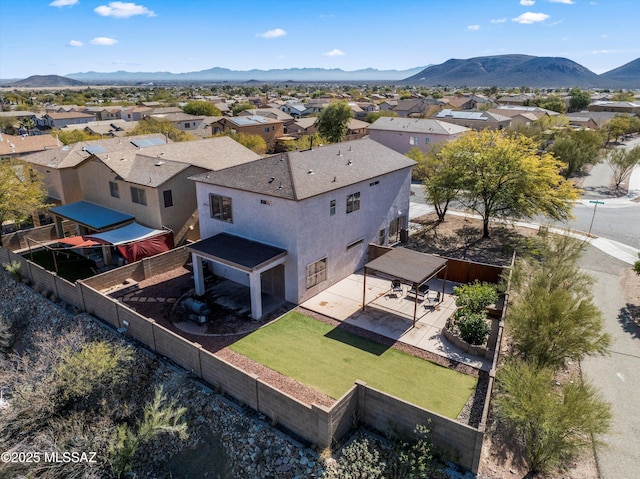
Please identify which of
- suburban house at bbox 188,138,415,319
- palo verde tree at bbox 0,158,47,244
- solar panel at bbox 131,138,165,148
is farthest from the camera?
solar panel at bbox 131,138,165,148

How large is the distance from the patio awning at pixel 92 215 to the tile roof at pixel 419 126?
43189 millimetres

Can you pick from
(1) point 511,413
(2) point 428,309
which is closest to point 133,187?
(2) point 428,309

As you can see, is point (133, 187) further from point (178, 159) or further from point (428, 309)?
point (428, 309)

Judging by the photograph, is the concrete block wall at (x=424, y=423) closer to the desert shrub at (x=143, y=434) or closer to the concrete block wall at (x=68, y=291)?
the desert shrub at (x=143, y=434)

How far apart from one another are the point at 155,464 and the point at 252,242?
11.8m

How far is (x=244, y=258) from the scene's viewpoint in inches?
862

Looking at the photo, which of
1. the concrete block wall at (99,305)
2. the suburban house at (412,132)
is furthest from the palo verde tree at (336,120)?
the concrete block wall at (99,305)

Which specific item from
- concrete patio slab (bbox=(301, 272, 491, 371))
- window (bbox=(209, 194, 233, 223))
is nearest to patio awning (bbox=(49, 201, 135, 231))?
window (bbox=(209, 194, 233, 223))

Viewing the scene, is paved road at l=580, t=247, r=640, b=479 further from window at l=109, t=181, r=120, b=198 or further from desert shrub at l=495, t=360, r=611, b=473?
window at l=109, t=181, r=120, b=198

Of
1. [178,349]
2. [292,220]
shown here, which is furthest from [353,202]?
[178,349]

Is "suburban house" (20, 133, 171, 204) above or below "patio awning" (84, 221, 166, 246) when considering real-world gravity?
above

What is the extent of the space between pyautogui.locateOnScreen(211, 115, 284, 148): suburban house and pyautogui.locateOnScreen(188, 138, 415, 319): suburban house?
53110mm

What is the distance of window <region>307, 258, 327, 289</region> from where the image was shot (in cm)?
2372

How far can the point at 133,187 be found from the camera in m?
30.2
